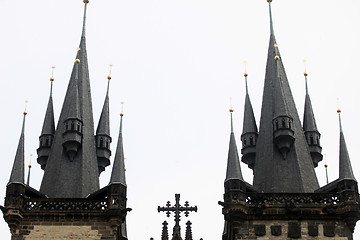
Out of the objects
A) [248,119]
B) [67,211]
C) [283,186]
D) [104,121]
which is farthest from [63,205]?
[248,119]

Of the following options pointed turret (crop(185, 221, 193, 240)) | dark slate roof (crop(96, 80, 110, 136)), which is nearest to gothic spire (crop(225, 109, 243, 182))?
pointed turret (crop(185, 221, 193, 240))

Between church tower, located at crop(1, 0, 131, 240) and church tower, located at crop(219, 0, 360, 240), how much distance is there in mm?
3403

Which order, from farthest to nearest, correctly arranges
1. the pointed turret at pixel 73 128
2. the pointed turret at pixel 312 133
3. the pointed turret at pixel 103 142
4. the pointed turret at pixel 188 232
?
the pointed turret at pixel 312 133 → the pointed turret at pixel 103 142 → the pointed turret at pixel 73 128 → the pointed turret at pixel 188 232

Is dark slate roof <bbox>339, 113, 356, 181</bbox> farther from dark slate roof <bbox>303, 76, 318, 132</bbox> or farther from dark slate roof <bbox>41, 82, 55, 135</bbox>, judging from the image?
dark slate roof <bbox>41, 82, 55, 135</bbox>

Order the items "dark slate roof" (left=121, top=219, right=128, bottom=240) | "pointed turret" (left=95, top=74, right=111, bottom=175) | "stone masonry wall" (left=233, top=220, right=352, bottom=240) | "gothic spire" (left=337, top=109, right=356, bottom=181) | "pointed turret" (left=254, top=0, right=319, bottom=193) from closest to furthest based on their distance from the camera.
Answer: "stone masonry wall" (left=233, top=220, right=352, bottom=240)
"gothic spire" (left=337, top=109, right=356, bottom=181)
"pointed turret" (left=254, top=0, right=319, bottom=193)
"pointed turret" (left=95, top=74, right=111, bottom=175)
"dark slate roof" (left=121, top=219, right=128, bottom=240)

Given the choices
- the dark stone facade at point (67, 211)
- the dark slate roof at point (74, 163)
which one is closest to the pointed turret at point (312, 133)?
the dark stone facade at point (67, 211)

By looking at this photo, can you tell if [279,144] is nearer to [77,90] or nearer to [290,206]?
[290,206]

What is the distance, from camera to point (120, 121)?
32.6 metres

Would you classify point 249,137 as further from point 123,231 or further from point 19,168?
point 19,168

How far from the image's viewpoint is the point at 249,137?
33.8m

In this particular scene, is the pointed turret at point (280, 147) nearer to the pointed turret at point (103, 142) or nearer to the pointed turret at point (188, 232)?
the pointed turret at point (188, 232)

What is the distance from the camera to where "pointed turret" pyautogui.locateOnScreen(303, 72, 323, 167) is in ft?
110

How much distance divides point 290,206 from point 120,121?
20.7 ft

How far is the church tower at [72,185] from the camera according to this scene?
97.6ft
